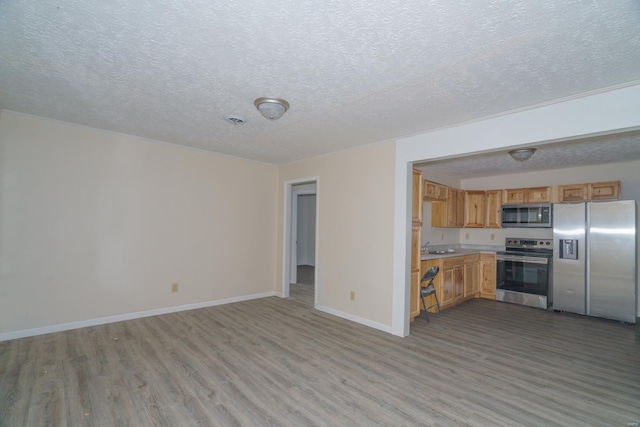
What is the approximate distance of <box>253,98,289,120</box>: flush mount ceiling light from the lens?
2629 millimetres

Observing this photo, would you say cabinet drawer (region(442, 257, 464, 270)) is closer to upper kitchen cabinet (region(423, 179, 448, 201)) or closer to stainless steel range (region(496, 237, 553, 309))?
stainless steel range (region(496, 237, 553, 309))

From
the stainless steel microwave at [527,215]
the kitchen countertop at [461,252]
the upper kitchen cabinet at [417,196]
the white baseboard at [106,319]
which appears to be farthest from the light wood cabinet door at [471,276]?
the white baseboard at [106,319]

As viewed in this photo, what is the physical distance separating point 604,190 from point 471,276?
8.10 ft

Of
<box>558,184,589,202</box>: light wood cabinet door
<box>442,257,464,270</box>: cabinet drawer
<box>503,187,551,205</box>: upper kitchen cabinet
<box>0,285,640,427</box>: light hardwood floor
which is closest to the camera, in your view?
<box>0,285,640,427</box>: light hardwood floor

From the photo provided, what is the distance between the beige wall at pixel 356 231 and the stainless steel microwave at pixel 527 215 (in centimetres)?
322

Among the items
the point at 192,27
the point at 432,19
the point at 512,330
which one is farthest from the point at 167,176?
the point at 512,330

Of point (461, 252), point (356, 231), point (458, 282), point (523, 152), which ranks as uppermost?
point (523, 152)

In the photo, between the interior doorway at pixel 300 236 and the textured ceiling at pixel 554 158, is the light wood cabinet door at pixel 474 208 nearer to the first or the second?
the textured ceiling at pixel 554 158

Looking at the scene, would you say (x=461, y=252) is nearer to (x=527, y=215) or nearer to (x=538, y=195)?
(x=527, y=215)

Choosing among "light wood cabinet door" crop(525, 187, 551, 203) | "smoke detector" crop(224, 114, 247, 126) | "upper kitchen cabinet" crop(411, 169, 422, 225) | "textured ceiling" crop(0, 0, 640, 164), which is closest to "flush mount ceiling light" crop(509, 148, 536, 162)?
"textured ceiling" crop(0, 0, 640, 164)

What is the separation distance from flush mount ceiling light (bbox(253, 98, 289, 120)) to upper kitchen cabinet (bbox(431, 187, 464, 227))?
13.2 feet

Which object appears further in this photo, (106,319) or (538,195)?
(538,195)

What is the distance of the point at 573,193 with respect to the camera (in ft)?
16.4

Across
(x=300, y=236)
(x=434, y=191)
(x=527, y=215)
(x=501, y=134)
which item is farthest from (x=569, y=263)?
(x=300, y=236)
